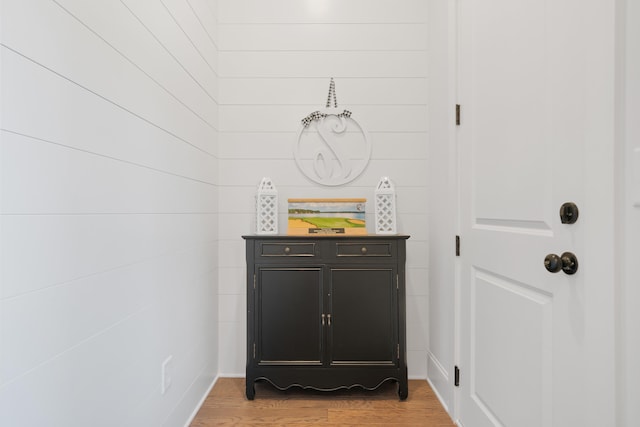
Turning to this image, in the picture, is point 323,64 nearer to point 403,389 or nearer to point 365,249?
point 365,249

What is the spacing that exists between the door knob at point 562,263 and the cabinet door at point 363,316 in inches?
40.1

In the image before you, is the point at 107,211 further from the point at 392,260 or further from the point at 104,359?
the point at 392,260

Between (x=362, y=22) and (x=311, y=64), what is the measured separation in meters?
0.43

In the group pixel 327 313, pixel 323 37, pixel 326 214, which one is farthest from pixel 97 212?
pixel 323 37

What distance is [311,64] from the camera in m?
2.39

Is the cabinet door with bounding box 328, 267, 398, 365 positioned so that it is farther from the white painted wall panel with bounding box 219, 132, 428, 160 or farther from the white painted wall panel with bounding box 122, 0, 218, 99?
the white painted wall panel with bounding box 122, 0, 218, 99

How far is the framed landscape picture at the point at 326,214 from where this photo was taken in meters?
2.30

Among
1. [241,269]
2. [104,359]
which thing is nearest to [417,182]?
[241,269]

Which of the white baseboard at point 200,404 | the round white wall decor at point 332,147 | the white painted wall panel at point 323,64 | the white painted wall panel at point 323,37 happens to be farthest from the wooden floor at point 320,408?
the white painted wall panel at point 323,37

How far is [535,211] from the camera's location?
121cm

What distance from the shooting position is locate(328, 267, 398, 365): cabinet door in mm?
2033

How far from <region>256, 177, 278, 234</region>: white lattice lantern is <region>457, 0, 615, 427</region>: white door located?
3.42 ft

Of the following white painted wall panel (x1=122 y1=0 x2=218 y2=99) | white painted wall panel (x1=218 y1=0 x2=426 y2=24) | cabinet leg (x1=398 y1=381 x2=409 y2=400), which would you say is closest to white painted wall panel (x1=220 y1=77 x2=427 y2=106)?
white painted wall panel (x1=122 y1=0 x2=218 y2=99)

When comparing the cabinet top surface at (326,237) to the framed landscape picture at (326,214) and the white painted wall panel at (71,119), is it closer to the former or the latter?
the framed landscape picture at (326,214)
